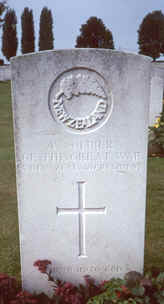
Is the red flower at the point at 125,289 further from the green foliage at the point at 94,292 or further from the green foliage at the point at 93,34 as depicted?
the green foliage at the point at 93,34

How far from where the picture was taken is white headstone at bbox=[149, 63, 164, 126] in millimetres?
7559

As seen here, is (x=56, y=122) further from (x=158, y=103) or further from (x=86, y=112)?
(x=158, y=103)

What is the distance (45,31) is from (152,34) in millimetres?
19259

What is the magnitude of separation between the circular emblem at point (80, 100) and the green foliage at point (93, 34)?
56.9 metres

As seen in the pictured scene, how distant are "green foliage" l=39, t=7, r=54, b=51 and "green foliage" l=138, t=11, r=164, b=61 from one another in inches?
642

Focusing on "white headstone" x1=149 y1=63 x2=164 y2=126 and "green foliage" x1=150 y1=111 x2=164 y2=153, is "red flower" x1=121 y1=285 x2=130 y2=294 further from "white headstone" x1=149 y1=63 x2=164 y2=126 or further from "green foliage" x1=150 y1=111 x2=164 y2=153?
"white headstone" x1=149 y1=63 x2=164 y2=126

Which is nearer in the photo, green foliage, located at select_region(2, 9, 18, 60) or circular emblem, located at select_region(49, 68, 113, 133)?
circular emblem, located at select_region(49, 68, 113, 133)

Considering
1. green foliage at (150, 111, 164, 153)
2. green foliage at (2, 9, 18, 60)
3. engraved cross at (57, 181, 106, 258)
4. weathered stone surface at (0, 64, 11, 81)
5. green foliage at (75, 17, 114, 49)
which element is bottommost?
engraved cross at (57, 181, 106, 258)

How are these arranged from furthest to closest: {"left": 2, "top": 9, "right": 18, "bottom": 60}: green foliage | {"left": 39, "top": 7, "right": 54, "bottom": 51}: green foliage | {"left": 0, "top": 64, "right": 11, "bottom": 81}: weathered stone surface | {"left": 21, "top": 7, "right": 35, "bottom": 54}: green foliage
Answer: {"left": 21, "top": 7, "right": 35, "bottom": 54}: green foliage
{"left": 39, "top": 7, "right": 54, "bottom": 51}: green foliage
{"left": 2, "top": 9, "right": 18, "bottom": 60}: green foliage
{"left": 0, "top": 64, "right": 11, "bottom": 81}: weathered stone surface

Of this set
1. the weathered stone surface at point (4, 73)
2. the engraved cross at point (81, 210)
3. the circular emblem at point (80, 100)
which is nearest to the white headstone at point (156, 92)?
the circular emblem at point (80, 100)

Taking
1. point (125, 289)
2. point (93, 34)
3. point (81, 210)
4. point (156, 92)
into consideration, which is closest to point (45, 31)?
point (93, 34)

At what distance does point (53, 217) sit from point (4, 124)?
10.3 metres

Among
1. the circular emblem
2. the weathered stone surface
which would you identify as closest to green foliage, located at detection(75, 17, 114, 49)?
the weathered stone surface

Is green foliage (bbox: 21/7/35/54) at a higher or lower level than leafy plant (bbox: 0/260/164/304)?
higher
